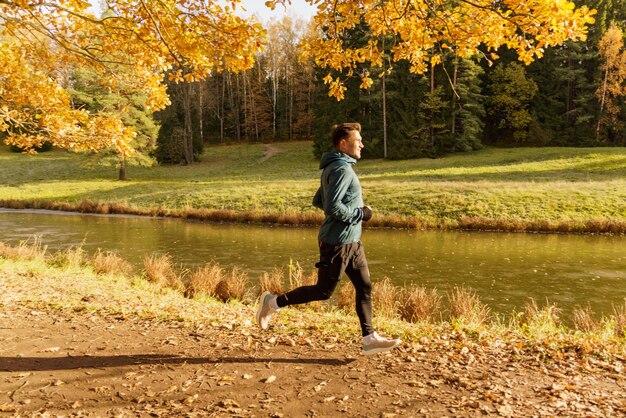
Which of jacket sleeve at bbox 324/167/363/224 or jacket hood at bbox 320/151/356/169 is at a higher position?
jacket hood at bbox 320/151/356/169

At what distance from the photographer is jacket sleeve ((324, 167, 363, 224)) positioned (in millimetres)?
4820

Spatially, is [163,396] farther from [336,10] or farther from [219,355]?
[336,10]

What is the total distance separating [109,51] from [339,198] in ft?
19.7

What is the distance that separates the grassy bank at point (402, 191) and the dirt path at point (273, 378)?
17.2 meters

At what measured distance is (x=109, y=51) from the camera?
8578 millimetres

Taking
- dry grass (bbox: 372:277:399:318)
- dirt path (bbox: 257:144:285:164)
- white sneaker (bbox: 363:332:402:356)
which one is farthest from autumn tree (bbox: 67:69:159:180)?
white sneaker (bbox: 363:332:402:356)

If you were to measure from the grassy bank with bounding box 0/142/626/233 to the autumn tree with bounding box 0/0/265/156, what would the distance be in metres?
15.4

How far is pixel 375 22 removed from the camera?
6.95 meters

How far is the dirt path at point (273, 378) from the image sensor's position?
14.0 ft

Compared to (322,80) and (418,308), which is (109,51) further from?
(322,80)

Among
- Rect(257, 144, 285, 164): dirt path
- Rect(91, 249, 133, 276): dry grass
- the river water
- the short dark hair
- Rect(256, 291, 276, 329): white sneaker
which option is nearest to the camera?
the short dark hair

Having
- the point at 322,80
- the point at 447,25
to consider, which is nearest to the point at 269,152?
the point at 322,80

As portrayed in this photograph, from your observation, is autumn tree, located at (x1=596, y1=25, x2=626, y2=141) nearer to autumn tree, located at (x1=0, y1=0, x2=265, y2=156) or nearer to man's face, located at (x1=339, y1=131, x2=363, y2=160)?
autumn tree, located at (x1=0, y1=0, x2=265, y2=156)

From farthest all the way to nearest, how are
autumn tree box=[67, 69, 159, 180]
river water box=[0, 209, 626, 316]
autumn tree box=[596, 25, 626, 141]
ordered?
autumn tree box=[596, 25, 626, 141]
autumn tree box=[67, 69, 159, 180]
river water box=[0, 209, 626, 316]
